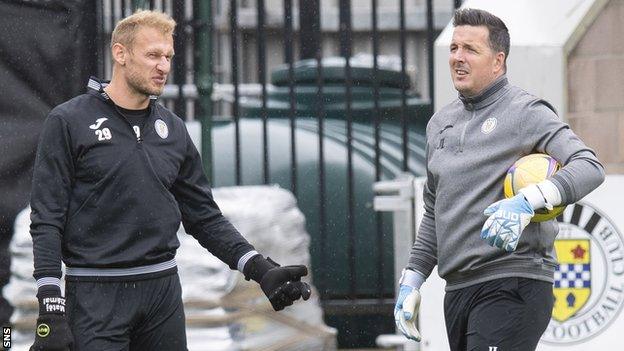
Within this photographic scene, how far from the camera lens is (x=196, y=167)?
216 inches

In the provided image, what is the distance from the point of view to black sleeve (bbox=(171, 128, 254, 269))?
17.9 feet

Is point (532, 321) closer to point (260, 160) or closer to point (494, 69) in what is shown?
point (494, 69)

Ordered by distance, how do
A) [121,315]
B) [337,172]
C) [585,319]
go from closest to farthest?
1. [121,315]
2. [585,319]
3. [337,172]

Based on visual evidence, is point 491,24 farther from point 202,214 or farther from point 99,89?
point 99,89

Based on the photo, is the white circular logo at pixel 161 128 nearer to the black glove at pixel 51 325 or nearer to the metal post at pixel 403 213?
the black glove at pixel 51 325

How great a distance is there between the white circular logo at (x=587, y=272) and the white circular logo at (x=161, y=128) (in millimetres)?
2247

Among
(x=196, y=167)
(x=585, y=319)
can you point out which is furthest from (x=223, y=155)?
(x=196, y=167)

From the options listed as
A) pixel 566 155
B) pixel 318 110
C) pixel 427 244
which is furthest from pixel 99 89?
pixel 318 110

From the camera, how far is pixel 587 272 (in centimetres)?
676

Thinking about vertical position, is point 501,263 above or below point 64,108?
below

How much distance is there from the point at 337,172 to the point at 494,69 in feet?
13.6

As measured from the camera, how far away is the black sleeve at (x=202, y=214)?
5461mm

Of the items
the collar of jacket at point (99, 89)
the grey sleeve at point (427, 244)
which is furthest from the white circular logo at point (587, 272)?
the collar of jacket at point (99, 89)

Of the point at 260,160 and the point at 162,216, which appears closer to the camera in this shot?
the point at 162,216
